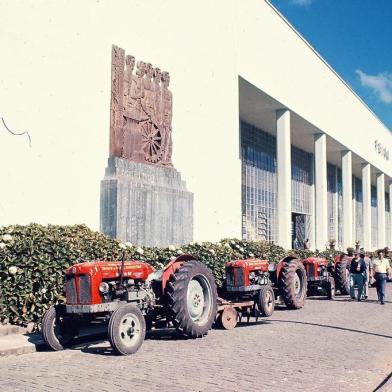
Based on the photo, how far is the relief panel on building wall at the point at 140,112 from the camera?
14.0m

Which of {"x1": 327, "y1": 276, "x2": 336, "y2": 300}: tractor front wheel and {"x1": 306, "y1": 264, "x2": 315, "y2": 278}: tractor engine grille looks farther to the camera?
{"x1": 327, "y1": 276, "x2": 336, "y2": 300}: tractor front wheel

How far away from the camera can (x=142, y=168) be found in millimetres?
14430

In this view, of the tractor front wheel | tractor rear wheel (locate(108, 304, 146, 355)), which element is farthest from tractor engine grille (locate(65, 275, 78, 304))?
the tractor front wheel

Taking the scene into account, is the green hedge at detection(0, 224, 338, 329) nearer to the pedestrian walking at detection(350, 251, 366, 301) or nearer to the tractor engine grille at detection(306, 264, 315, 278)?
the tractor engine grille at detection(306, 264, 315, 278)

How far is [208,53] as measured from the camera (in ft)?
63.1

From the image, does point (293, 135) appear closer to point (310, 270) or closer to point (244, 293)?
point (310, 270)

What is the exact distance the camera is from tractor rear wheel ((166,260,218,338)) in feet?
28.6

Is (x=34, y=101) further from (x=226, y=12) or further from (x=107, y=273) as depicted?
(x=226, y=12)

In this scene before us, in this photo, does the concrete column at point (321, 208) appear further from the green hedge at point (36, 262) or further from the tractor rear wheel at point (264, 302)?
the green hedge at point (36, 262)

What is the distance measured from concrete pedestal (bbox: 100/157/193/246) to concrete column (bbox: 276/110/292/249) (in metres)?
8.47

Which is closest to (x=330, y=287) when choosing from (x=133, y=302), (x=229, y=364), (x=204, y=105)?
(x=204, y=105)

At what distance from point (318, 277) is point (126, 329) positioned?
9.57 m

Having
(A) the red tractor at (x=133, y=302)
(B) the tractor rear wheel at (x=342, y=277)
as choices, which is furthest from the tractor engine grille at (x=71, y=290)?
(B) the tractor rear wheel at (x=342, y=277)

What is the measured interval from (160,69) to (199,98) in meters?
2.61
